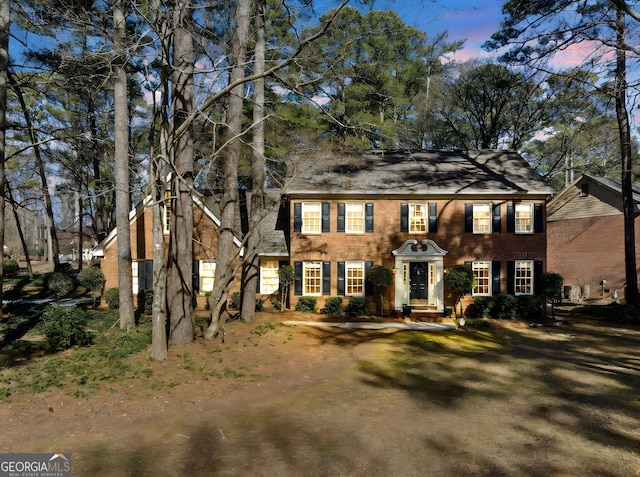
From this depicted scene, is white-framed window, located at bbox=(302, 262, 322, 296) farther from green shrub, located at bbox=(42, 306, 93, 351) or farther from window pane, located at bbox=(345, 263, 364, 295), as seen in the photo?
green shrub, located at bbox=(42, 306, 93, 351)

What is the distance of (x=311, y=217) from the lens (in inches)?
757

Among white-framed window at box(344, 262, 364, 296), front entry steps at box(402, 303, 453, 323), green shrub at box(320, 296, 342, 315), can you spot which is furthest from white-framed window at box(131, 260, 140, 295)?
front entry steps at box(402, 303, 453, 323)

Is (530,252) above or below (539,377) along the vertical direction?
above

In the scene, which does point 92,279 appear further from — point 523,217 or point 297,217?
point 523,217

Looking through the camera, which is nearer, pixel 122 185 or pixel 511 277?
pixel 122 185

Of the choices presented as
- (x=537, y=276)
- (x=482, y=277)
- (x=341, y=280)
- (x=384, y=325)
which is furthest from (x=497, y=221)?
(x=341, y=280)

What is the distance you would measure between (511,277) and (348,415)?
47.9 feet

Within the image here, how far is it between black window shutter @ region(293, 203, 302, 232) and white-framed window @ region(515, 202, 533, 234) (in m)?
10.5

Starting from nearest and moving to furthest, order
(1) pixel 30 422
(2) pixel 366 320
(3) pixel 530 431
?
(3) pixel 530 431 < (1) pixel 30 422 < (2) pixel 366 320

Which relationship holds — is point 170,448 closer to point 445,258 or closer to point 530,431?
point 530,431

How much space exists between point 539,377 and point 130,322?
1283 cm

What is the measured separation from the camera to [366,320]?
17.6 metres

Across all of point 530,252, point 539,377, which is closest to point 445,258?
point 530,252

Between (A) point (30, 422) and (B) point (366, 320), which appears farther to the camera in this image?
(B) point (366, 320)
